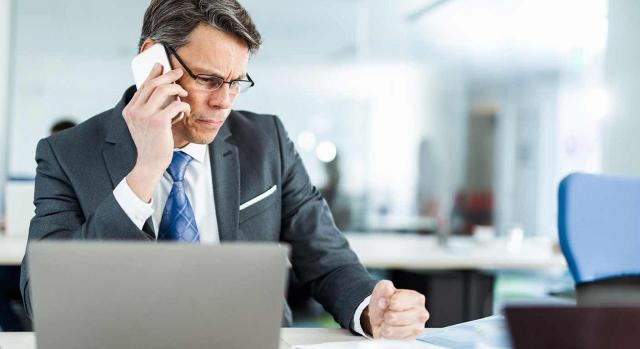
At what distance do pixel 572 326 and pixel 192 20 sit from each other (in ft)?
4.18

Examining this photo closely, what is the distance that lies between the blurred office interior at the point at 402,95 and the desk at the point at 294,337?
312 cm

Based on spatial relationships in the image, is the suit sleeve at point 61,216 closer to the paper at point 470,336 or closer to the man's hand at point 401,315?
the man's hand at point 401,315

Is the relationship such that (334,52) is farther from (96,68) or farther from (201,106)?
(201,106)

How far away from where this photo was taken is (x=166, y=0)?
73.0 inches

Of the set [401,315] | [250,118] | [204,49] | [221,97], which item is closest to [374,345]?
[401,315]

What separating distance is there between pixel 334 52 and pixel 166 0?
571cm

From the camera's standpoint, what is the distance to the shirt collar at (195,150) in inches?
76.2

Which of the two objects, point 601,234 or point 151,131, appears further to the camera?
point 601,234

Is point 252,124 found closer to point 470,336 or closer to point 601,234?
point 470,336

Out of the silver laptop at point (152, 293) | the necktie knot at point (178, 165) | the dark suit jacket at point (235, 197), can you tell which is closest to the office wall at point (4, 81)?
the dark suit jacket at point (235, 197)

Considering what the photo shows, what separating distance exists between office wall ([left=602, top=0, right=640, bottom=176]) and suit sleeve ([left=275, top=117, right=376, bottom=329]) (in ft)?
9.78

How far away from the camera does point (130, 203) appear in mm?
1577

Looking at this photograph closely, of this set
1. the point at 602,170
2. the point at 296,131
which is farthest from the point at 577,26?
the point at 602,170

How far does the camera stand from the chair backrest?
7.61 feet
